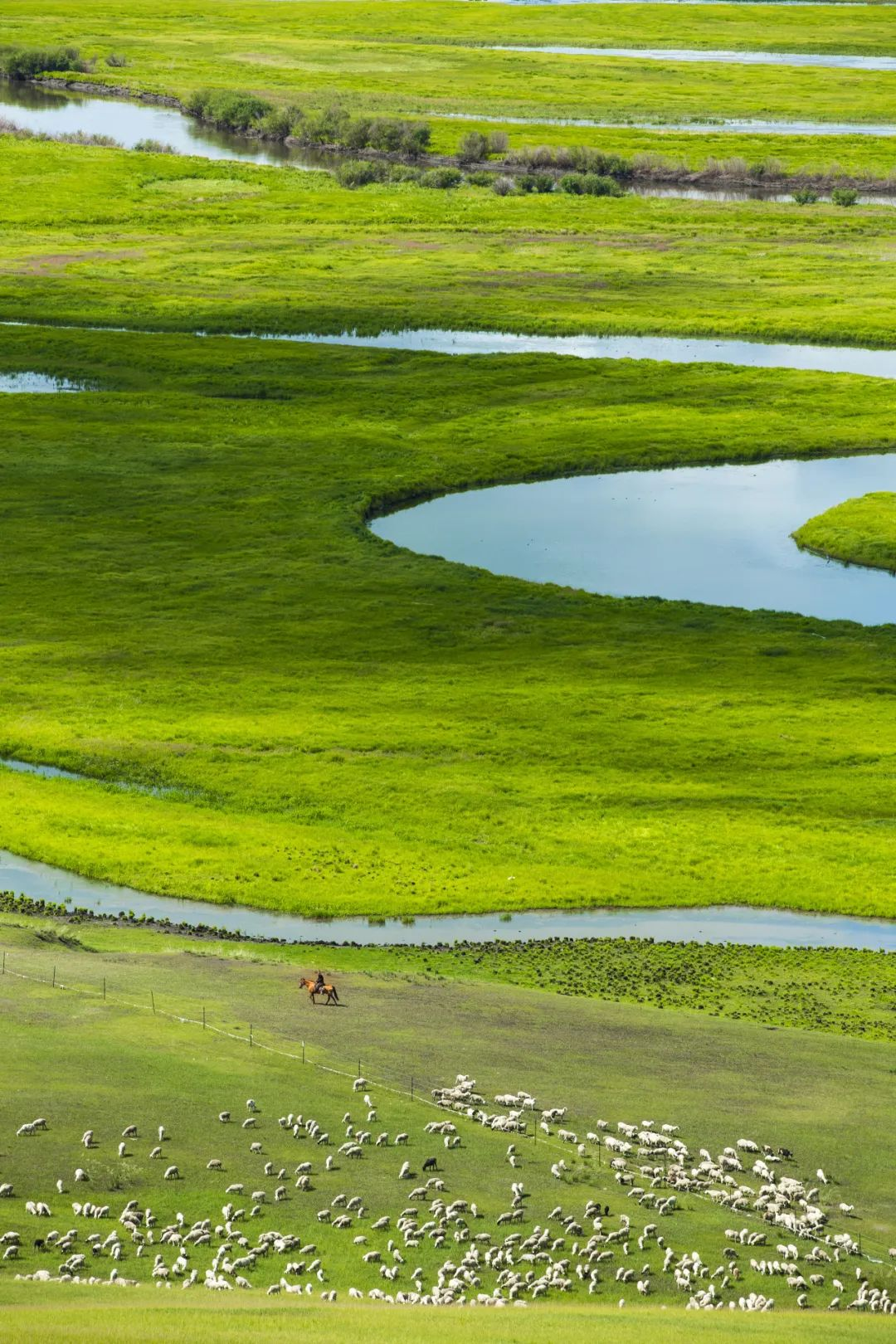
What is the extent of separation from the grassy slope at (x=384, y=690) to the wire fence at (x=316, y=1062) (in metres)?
12.7

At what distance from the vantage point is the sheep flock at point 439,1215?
98.9 ft

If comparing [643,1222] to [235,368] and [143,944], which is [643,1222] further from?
[235,368]

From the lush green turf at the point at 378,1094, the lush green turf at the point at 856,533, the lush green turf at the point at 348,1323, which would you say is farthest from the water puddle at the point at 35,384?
the lush green turf at the point at 348,1323

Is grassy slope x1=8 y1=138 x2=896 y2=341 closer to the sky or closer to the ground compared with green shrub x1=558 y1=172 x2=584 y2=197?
closer to the ground

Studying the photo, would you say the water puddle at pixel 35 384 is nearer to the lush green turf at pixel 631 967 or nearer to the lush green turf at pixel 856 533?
the lush green turf at pixel 856 533

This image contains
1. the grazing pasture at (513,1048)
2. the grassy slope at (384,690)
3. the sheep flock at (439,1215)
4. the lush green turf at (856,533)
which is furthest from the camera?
the lush green turf at (856,533)

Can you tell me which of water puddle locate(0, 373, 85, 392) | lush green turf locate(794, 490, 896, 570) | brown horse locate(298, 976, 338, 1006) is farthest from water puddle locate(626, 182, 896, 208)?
brown horse locate(298, 976, 338, 1006)

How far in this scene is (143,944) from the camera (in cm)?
5031

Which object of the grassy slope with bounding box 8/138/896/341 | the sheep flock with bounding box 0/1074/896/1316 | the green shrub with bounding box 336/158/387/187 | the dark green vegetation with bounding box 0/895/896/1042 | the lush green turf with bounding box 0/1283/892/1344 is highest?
the green shrub with bounding box 336/158/387/187

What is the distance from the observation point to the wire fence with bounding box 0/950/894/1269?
3369cm

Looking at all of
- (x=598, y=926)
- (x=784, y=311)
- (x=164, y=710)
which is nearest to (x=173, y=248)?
(x=784, y=311)

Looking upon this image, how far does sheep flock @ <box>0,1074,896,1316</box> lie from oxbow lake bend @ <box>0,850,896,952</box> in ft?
52.9

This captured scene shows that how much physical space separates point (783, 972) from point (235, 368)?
78850 mm

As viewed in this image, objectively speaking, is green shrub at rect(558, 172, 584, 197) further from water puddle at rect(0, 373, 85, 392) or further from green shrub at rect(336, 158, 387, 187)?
water puddle at rect(0, 373, 85, 392)
